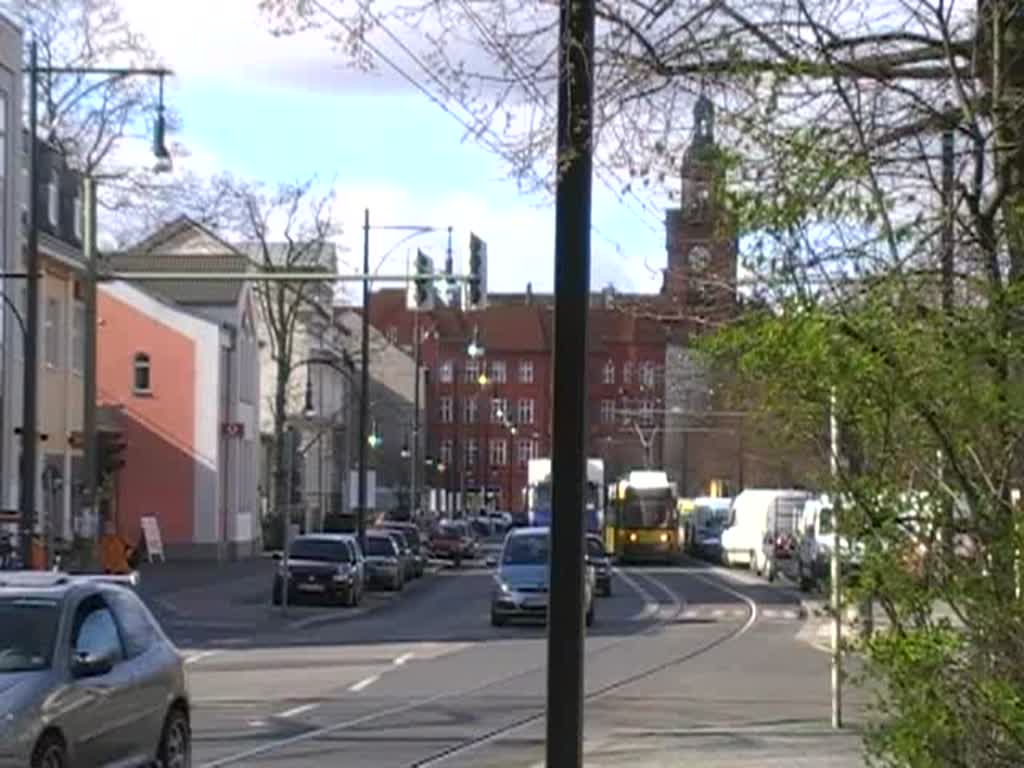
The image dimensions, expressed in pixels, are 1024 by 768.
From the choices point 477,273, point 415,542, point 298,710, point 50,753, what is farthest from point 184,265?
point 50,753

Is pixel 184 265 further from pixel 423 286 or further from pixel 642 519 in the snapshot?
pixel 423 286

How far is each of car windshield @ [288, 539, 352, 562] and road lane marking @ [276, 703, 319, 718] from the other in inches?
1017

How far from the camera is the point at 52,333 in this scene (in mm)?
56125

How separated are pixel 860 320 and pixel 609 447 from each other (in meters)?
122

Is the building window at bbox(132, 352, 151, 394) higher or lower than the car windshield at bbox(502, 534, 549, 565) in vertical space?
higher

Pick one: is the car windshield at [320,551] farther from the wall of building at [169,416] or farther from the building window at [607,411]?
the building window at [607,411]

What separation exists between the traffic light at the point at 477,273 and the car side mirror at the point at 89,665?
2044 cm

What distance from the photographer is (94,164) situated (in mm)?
62969

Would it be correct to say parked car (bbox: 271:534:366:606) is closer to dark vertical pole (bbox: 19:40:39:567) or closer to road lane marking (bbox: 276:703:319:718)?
dark vertical pole (bbox: 19:40:39:567)

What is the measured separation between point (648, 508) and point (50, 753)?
66.1m

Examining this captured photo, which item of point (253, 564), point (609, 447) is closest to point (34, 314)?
point (253, 564)

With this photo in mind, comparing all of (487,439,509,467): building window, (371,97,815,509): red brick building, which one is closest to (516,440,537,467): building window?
(371,97,815,509): red brick building

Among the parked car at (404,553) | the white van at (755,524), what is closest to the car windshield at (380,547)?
the parked car at (404,553)

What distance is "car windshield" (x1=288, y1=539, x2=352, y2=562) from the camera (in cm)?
4953
